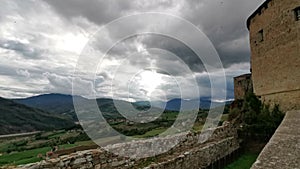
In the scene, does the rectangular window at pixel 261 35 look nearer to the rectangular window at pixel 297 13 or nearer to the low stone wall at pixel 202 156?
the rectangular window at pixel 297 13

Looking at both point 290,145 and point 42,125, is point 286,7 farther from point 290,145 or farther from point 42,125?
point 42,125

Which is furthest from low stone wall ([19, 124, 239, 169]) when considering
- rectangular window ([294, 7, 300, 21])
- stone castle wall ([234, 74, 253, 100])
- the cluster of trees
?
stone castle wall ([234, 74, 253, 100])

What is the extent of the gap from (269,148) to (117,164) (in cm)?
412

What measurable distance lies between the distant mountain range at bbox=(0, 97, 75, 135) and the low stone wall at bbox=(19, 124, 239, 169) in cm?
8961

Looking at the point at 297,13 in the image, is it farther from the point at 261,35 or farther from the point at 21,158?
the point at 21,158

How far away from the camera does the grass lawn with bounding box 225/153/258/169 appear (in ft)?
39.5

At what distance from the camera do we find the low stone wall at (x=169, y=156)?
5.86 meters

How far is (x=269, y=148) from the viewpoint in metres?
5.50

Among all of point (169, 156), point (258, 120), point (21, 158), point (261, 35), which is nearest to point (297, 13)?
point (261, 35)

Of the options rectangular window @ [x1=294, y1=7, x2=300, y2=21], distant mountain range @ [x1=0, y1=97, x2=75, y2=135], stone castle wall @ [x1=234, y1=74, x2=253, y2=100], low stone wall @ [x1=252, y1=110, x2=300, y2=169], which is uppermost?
rectangular window @ [x1=294, y1=7, x2=300, y2=21]

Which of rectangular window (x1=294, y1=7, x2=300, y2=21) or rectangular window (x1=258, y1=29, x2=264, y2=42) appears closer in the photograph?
rectangular window (x1=294, y1=7, x2=300, y2=21)

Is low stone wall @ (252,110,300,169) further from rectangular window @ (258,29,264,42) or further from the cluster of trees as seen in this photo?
rectangular window @ (258,29,264,42)

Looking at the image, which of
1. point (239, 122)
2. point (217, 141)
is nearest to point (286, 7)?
point (239, 122)

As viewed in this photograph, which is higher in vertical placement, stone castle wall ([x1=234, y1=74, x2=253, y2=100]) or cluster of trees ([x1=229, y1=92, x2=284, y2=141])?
stone castle wall ([x1=234, y1=74, x2=253, y2=100])
